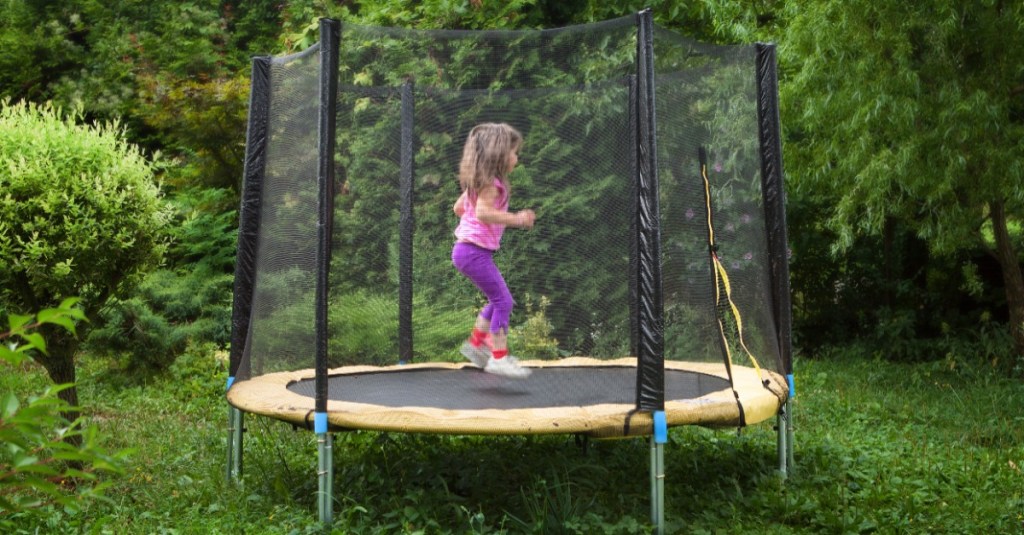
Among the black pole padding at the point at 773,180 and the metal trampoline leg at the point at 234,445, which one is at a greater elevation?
the black pole padding at the point at 773,180

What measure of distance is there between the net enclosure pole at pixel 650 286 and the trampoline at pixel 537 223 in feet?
0.16

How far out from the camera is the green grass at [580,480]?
3.05 meters

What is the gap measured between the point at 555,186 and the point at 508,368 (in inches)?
27.8

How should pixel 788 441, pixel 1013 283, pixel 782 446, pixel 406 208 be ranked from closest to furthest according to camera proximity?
1. pixel 782 446
2. pixel 788 441
3. pixel 406 208
4. pixel 1013 283

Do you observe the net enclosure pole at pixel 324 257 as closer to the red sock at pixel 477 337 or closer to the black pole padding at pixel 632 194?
the red sock at pixel 477 337

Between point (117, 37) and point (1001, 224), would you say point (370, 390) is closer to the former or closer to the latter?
point (1001, 224)

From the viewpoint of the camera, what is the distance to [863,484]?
353 centimetres

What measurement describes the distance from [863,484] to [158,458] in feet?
9.44

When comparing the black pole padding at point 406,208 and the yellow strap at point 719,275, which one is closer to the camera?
the yellow strap at point 719,275

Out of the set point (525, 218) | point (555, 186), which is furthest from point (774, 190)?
point (525, 218)

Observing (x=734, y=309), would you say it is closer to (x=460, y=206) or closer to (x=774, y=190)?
(x=774, y=190)

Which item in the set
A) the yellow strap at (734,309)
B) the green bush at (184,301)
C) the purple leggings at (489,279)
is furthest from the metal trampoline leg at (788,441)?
the green bush at (184,301)

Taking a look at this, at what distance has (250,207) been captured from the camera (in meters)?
3.70

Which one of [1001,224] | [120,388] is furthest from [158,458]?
[1001,224]
